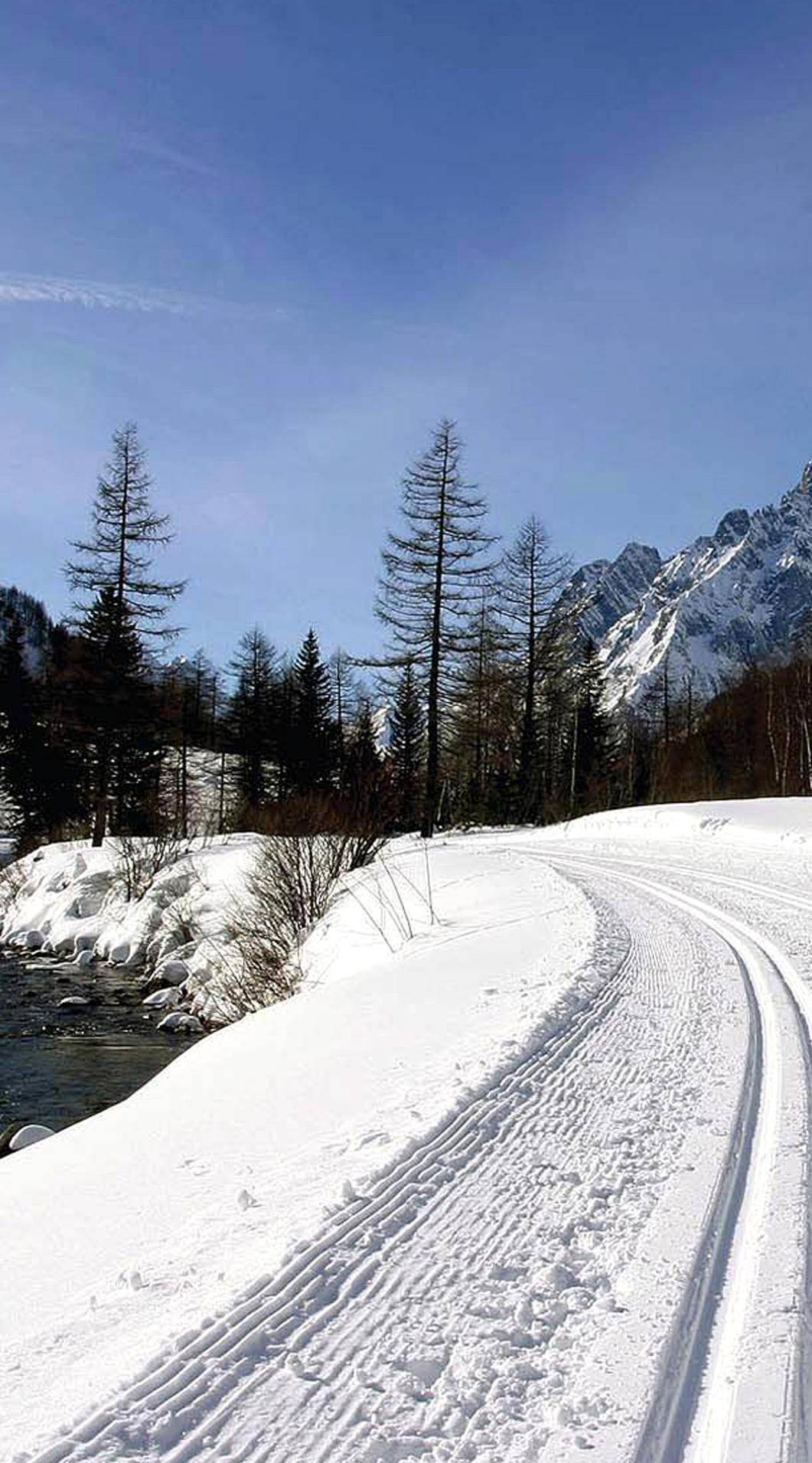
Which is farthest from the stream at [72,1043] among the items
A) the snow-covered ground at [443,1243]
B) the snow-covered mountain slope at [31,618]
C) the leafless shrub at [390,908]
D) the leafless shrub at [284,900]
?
the snow-covered mountain slope at [31,618]

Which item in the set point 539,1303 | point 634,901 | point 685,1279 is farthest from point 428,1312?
point 634,901

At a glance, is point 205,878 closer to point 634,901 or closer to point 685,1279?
point 634,901

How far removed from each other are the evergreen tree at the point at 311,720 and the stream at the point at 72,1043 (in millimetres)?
17400

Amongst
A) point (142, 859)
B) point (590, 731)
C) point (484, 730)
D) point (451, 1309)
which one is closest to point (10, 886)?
point (142, 859)

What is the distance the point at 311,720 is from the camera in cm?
3812

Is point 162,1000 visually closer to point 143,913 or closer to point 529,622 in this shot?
point 143,913

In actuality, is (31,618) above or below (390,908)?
above

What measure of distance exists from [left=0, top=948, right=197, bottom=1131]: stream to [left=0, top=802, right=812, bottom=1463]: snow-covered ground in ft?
12.9

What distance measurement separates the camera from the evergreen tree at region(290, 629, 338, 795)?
35.2 meters

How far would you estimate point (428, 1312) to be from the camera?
2326mm

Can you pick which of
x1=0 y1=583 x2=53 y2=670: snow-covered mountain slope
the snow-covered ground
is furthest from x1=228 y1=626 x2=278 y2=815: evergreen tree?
x1=0 y1=583 x2=53 y2=670: snow-covered mountain slope

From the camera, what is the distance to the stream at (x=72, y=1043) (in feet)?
29.6

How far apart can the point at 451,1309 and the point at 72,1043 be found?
10.1m

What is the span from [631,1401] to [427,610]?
2625 cm
